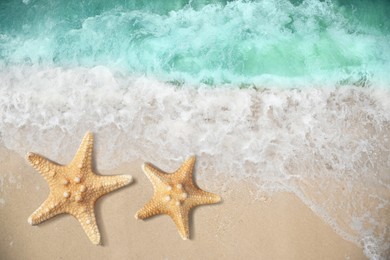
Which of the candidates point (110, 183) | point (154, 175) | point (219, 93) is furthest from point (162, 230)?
point (219, 93)

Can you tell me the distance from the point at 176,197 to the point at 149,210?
0.85ft

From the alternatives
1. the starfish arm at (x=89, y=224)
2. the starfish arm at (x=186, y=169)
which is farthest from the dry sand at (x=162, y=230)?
the starfish arm at (x=186, y=169)

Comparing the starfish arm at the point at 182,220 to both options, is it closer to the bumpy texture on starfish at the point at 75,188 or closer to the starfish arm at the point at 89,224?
the bumpy texture on starfish at the point at 75,188

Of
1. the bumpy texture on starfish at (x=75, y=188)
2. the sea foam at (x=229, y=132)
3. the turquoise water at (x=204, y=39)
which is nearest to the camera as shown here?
the bumpy texture on starfish at (x=75, y=188)

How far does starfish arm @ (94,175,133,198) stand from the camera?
3086mm

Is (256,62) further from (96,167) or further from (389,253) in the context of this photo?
Answer: (389,253)

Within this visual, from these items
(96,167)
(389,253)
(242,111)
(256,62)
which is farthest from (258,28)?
(389,253)

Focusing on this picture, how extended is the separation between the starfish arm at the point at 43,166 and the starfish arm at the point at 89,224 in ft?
1.28

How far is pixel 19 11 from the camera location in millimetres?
3729

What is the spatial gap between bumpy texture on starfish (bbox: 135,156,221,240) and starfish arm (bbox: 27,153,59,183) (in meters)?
0.76

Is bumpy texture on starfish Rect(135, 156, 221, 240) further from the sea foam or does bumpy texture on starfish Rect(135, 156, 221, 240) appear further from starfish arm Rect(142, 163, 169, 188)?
the sea foam

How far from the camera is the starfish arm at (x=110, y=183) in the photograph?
3086 mm

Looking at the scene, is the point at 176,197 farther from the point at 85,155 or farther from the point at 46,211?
the point at 46,211

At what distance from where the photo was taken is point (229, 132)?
3320mm
